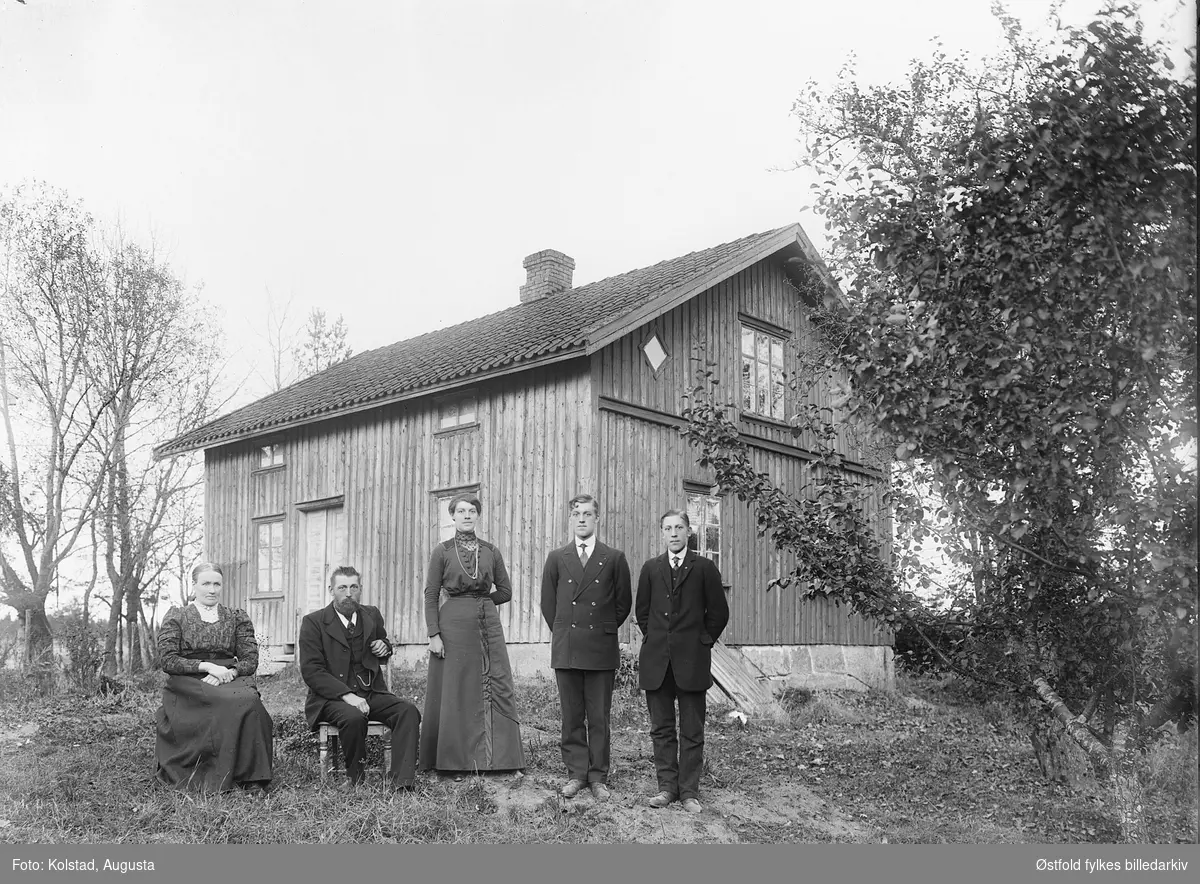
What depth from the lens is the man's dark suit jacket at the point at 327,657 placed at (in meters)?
6.82

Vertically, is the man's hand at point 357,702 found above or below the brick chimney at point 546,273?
below

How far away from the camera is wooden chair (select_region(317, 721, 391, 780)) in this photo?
674cm

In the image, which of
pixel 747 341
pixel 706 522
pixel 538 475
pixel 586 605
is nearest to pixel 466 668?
pixel 586 605

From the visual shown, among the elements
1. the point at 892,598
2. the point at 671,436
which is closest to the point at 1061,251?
the point at 892,598

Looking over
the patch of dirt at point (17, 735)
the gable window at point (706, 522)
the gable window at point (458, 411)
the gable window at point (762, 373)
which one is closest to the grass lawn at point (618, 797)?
the patch of dirt at point (17, 735)

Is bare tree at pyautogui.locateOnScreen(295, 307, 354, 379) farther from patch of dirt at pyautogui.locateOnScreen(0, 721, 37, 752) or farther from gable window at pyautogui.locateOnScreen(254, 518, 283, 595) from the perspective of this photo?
patch of dirt at pyautogui.locateOnScreen(0, 721, 37, 752)

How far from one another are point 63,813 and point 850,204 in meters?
5.87

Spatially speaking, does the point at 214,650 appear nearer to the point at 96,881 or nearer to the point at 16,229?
the point at 96,881

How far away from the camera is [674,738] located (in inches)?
262

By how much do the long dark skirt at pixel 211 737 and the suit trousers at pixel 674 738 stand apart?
8.24 feet

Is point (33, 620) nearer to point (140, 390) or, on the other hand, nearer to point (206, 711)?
point (140, 390)

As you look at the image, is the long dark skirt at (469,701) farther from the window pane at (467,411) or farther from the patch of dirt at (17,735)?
the window pane at (467,411)

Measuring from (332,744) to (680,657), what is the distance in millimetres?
2490

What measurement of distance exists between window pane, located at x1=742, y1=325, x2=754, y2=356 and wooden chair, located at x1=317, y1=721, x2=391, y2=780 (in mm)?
8754
